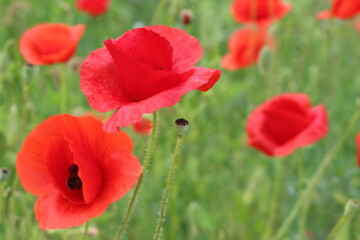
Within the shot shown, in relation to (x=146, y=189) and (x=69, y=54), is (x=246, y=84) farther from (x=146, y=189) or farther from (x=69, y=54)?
(x=69, y=54)

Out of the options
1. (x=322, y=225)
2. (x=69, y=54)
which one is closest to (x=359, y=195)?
(x=322, y=225)

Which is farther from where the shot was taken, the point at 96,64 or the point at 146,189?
the point at 146,189

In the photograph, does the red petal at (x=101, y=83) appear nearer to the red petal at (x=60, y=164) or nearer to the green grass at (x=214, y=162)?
the red petal at (x=60, y=164)

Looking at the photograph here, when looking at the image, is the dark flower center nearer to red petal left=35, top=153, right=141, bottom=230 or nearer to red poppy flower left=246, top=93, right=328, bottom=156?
red petal left=35, top=153, right=141, bottom=230

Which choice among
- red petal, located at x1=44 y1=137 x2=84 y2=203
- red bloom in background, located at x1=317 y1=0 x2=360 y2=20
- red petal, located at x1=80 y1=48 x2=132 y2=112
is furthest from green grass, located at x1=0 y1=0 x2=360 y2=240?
red petal, located at x1=80 y1=48 x2=132 y2=112

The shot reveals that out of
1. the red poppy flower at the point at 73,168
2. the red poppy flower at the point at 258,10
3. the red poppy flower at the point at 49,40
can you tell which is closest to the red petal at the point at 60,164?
the red poppy flower at the point at 73,168

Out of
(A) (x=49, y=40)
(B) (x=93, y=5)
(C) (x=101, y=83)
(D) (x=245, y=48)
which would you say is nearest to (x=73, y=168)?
(C) (x=101, y=83)
